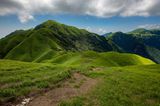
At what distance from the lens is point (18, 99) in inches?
970

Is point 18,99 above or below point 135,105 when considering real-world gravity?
above

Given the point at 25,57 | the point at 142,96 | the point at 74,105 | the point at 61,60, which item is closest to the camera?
the point at 74,105

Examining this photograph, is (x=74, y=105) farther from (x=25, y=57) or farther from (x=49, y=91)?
(x=25, y=57)

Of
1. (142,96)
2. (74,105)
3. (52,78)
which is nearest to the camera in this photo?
(74,105)

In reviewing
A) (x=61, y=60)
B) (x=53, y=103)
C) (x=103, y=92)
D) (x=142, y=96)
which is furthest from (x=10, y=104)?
(x=61, y=60)

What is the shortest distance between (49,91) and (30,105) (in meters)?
6.85

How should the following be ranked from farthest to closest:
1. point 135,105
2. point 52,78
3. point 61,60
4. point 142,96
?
point 61,60, point 52,78, point 142,96, point 135,105

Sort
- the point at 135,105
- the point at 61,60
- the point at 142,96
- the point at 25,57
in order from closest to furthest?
the point at 135,105 → the point at 142,96 → the point at 61,60 → the point at 25,57

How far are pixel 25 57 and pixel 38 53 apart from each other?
12.2 meters

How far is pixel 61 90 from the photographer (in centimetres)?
3036

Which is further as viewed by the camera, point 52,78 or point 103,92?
point 52,78

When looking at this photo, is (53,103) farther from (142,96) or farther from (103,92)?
(142,96)

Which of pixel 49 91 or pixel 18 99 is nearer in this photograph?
pixel 18 99

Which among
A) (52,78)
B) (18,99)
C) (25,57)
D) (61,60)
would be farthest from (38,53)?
(18,99)
